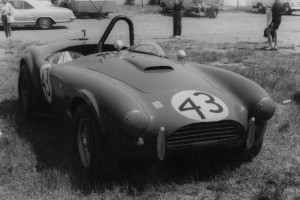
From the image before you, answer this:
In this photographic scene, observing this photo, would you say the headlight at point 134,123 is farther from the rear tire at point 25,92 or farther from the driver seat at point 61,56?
the rear tire at point 25,92

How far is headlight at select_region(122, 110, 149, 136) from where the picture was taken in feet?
12.0

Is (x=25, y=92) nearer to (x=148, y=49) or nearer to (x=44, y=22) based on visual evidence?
(x=148, y=49)

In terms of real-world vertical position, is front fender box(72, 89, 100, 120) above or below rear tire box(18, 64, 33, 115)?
above

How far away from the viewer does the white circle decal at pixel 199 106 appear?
3896 mm

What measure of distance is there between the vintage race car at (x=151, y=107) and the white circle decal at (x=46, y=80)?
22mm

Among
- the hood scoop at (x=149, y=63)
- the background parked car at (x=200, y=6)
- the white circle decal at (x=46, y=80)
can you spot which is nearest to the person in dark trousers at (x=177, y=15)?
the background parked car at (x=200, y=6)

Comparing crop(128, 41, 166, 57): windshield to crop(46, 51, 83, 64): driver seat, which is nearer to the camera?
crop(128, 41, 166, 57): windshield

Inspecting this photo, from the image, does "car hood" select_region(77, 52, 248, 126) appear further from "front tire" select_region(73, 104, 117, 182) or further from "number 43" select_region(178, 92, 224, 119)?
"front tire" select_region(73, 104, 117, 182)

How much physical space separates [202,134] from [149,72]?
38.1 inches

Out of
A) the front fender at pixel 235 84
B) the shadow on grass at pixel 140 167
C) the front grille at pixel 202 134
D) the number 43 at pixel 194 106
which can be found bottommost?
the shadow on grass at pixel 140 167

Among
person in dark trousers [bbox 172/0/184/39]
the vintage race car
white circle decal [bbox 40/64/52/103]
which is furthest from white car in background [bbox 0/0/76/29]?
the vintage race car

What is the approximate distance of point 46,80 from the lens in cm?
530

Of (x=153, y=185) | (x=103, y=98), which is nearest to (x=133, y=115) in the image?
(x=103, y=98)

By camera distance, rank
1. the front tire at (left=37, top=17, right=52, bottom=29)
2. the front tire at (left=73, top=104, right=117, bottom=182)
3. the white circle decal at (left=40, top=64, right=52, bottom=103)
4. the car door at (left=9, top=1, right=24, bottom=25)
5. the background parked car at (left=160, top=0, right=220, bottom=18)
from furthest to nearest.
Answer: the background parked car at (left=160, top=0, right=220, bottom=18)
the front tire at (left=37, top=17, right=52, bottom=29)
the car door at (left=9, top=1, right=24, bottom=25)
the white circle decal at (left=40, top=64, right=52, bottom=103)
the front tire at (left=73, top=104, right=117, bottom=182)
